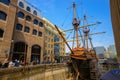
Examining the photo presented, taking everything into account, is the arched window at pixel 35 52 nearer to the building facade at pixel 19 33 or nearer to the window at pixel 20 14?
the building facade at pixel 19 33

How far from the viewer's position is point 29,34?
22391 mm

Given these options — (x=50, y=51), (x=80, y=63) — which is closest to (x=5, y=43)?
(x=80, y=63)

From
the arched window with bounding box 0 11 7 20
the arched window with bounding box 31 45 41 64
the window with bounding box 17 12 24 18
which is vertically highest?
the window with bounding box 17 12 24 18

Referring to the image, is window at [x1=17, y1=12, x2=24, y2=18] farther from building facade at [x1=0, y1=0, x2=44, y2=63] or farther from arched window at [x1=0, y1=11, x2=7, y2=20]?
arched window at [x1=0, y1=11, x2=7, y2=20]

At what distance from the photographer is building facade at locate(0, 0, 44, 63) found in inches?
659

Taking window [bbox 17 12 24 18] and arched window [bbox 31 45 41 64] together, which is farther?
arched window [bbox 31 45 41 64]

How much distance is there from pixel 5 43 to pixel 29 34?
21.4 feet

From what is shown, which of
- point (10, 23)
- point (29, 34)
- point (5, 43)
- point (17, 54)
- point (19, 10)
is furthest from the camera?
point (29, 34)

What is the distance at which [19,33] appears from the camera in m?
19.9

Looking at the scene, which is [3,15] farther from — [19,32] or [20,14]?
[20,14]

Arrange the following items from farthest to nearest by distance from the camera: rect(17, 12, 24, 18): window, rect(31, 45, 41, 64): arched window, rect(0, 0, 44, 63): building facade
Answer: rect(31, 45, 41, 64): arched window, rect(17, 12, 24, 18): window, rect(0, 0, 44, 63): building facade

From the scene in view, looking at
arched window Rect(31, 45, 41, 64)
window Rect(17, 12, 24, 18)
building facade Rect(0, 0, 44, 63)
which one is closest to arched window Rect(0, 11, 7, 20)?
building facade Rect(0, 0, 44, 63)

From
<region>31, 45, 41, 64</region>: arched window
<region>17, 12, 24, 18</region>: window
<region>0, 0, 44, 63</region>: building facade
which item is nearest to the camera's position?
<region>0, 0, 44, 63</region>: building facade

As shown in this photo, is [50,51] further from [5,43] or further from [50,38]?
[5,43]
